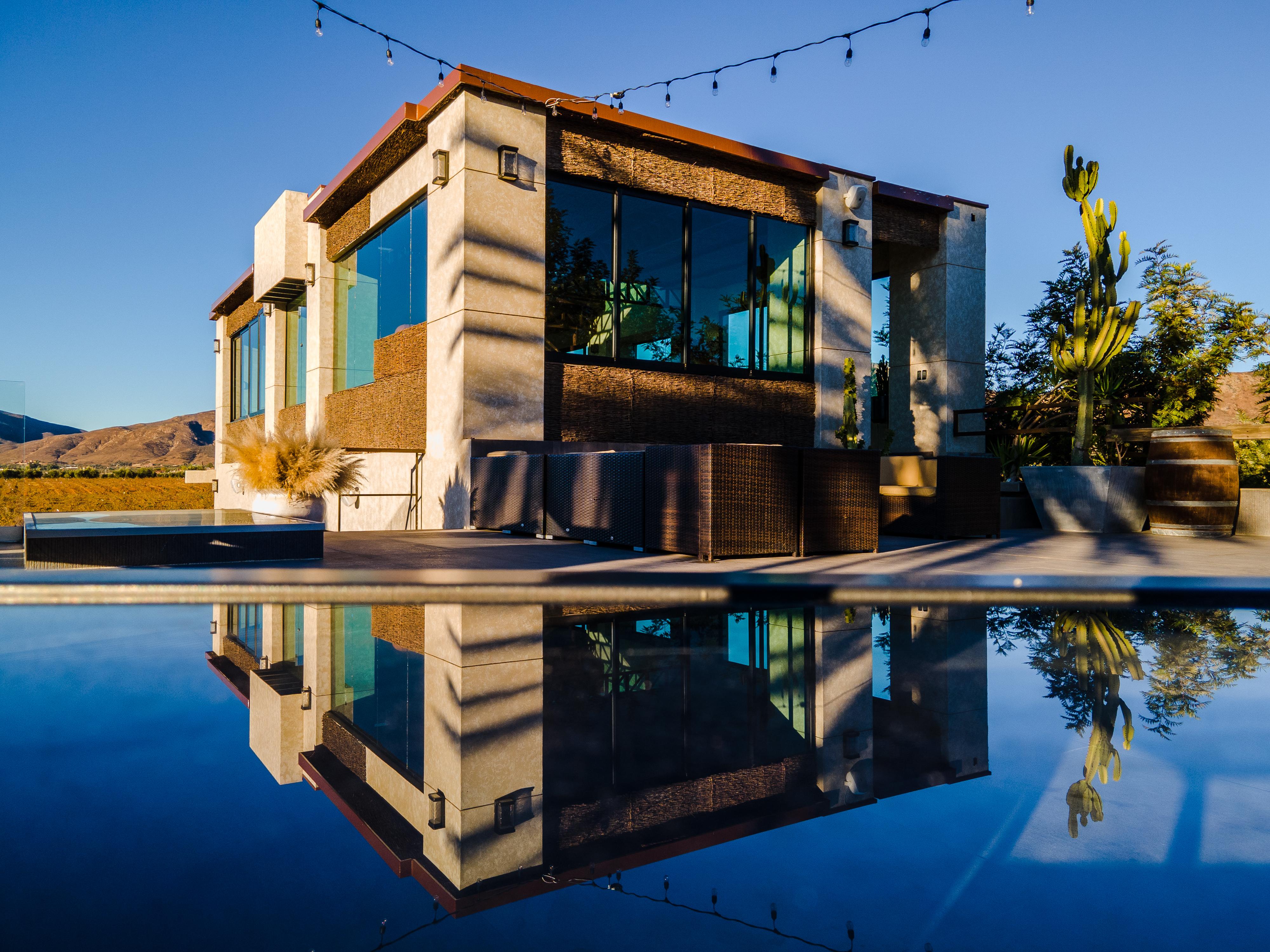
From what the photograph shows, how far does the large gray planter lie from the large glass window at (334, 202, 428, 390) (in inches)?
302

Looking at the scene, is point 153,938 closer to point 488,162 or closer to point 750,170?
point 488,162

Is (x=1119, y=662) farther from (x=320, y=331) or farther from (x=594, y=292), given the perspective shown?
(x=320, y=331)

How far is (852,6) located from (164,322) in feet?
95.4

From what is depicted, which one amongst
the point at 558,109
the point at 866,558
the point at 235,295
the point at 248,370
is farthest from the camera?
the point at 248,370

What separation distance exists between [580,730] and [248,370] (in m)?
19.0

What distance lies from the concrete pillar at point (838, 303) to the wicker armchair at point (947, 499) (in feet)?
9.92

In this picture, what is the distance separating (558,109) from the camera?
342 inches

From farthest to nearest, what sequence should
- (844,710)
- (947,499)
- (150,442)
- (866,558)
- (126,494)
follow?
(150,442)
(126,494)
(947,499)
(866,558)
(844,710)

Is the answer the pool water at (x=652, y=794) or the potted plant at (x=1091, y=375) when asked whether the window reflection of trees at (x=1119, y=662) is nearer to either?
the pool water at (x=652, y=794)

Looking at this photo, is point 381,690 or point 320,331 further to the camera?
point 320,331

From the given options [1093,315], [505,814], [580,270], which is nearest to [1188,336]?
[1093,315]

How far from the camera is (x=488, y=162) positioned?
8.34m

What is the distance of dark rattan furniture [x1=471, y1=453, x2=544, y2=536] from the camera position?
278 inches

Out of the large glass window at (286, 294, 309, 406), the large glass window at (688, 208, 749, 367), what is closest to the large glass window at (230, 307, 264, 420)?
the large glass window at (286, 294, 309, 406)
